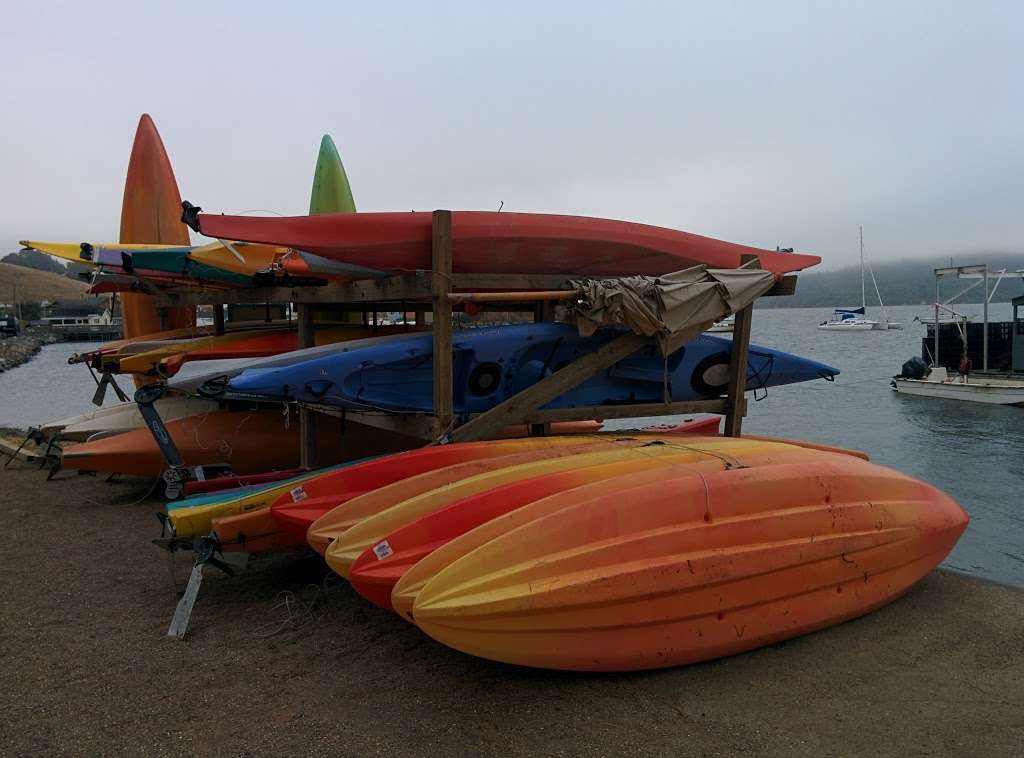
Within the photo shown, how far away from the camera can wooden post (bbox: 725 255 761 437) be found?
22.9 feet

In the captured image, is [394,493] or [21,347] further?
[21,347]

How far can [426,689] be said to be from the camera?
158 inches

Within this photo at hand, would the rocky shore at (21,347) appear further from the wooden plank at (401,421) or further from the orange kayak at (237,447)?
the wooden plank at (401,421)

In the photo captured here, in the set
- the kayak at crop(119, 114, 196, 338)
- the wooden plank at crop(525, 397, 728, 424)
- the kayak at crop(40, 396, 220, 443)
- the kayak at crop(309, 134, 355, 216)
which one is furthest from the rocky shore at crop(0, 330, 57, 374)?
the wooden plank at crop(525, 397, 728, 424)

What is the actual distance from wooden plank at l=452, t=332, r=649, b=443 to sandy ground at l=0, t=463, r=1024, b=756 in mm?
1499

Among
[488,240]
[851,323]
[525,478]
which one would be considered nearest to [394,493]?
[525,478]

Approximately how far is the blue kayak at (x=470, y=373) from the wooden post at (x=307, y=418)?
967 mm

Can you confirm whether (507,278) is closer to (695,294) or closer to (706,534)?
(695,294)

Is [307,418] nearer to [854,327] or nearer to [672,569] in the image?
[672,569]

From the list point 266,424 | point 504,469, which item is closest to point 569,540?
point 504,469

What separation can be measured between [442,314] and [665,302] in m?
1.78

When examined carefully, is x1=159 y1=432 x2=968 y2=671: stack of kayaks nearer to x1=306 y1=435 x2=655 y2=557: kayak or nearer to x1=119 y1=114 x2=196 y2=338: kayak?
x1=306 y1=435 x2=655 y2=557: kayak

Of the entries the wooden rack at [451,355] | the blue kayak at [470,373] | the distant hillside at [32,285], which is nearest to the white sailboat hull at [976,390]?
the wooden rack at [451,355]

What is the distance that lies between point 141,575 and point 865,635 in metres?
5.11
